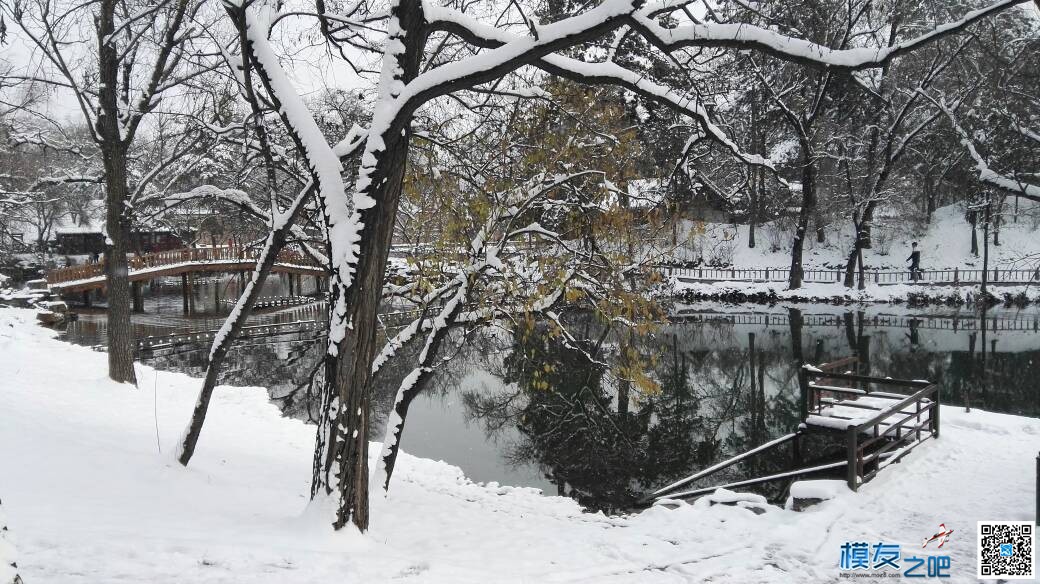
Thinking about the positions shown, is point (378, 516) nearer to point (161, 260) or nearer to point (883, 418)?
point (883, 418)

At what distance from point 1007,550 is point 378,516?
678 cm

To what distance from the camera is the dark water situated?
13.0m

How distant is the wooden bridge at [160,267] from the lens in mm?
33125

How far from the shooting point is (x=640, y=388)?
8.95 meters

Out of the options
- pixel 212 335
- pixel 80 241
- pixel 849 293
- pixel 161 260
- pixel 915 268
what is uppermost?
pixel 80 241

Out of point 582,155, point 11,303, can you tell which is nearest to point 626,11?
point 582,155

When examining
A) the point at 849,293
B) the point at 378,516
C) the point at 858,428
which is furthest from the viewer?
the point at 849,293

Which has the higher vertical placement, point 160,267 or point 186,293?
point 160,267

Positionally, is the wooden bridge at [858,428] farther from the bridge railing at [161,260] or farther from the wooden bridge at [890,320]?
the bridge railing at [161,260]

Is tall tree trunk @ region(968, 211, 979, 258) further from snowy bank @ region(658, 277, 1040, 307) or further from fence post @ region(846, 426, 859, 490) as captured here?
fence post @ region(846, 426, 859, 490)

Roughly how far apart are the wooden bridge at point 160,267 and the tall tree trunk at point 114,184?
17.3 m

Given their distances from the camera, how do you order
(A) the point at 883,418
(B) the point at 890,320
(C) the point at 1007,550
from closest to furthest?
(C) the point at 1007,550 < (A) the point at 883,418 < (B) the point at 890,320

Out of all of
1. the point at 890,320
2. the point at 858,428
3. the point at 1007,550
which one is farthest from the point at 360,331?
the point at 890,320

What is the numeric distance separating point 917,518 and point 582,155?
634cm
